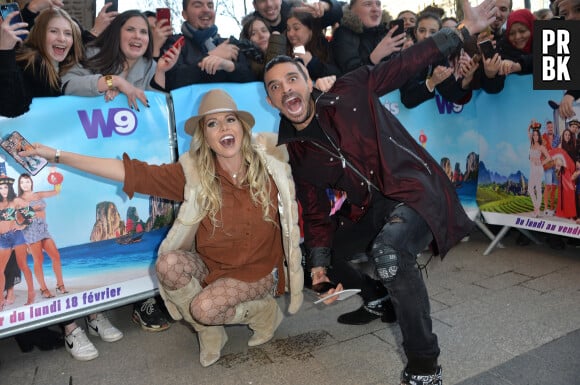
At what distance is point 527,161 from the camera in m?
4.50

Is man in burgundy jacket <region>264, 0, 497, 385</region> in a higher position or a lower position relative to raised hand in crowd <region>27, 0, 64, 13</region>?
lower

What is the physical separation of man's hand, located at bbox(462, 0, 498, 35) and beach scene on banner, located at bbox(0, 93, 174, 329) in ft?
6.84

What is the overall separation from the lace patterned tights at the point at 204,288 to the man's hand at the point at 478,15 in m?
1.97

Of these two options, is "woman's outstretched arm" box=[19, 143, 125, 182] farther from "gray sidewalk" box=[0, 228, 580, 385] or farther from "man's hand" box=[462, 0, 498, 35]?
"man's hand" box=[462, 0, 498, 35]

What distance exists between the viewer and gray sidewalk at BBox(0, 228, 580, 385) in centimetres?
267

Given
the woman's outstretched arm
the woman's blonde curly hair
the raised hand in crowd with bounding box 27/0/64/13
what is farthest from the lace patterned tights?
the raised hand in crowd with bounding box 27/0/64/13

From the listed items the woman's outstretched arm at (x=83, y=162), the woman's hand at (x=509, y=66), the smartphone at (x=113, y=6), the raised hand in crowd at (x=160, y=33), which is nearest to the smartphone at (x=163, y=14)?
the raised hand in crowd at (x=160, y=33)

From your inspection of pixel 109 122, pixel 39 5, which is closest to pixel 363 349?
pixel 109 122

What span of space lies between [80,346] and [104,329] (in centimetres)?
25

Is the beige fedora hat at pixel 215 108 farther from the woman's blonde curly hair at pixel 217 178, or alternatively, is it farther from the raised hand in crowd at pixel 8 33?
the raised hand in crowd at pixel 8 33

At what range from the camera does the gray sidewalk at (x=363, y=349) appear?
2.67m

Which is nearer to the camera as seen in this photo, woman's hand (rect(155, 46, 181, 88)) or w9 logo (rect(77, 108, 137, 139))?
w9 logo (rect(77, 108, 137, 139))

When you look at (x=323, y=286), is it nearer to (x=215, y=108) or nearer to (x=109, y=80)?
(x=215, y=108)

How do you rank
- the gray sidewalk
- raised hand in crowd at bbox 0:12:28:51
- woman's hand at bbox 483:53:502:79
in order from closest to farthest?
1. the gray sidewalk
2. raised hand in crowd at bbox 0:12:28:51
3. woman's hand at bbox 483:53:502:79
